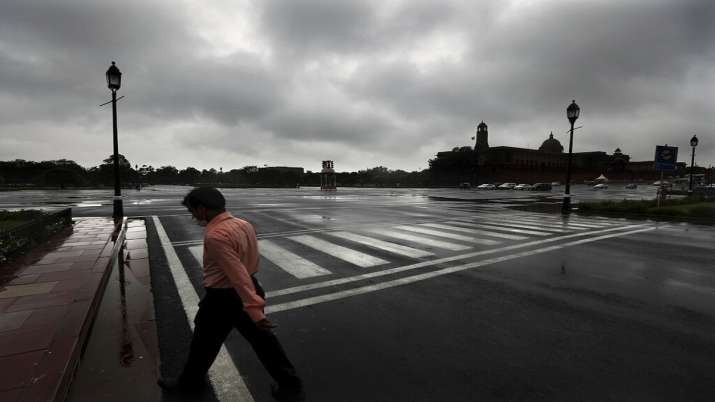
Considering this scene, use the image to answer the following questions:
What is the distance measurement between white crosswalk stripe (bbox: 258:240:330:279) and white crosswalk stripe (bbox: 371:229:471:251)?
3.47m

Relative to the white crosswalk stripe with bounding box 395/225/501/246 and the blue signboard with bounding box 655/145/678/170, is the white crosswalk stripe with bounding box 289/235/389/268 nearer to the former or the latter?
the white crosswalk stripe with bounding box 395/225/501/246

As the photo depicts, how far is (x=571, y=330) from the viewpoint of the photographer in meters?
3.93

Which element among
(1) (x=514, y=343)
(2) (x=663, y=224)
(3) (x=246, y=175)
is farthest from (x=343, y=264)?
(3) (x=246, y=175)

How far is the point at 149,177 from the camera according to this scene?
403 ft

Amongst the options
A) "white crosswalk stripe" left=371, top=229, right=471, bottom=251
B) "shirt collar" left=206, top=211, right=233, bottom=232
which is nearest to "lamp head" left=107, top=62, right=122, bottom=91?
"white crosswalk stripe" left=371, top=229, right=471, bottom=251

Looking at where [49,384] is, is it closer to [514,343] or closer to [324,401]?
[324,401]

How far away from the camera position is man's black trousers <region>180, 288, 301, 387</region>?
8.45 feet

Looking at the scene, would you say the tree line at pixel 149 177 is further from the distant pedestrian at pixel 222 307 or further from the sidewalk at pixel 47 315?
the distant pedestrian at pixel 222 307

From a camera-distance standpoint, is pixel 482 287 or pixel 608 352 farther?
pixel 482 287

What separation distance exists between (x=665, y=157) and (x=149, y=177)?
5497 inches

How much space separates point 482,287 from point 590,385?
2.54 m

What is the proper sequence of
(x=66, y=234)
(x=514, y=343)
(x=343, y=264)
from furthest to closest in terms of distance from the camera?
(x=66, y=234) → (x=343, y=264) → (x=514, y=343)

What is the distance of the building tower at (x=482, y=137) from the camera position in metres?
116

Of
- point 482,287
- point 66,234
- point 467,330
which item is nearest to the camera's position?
point 467,330
